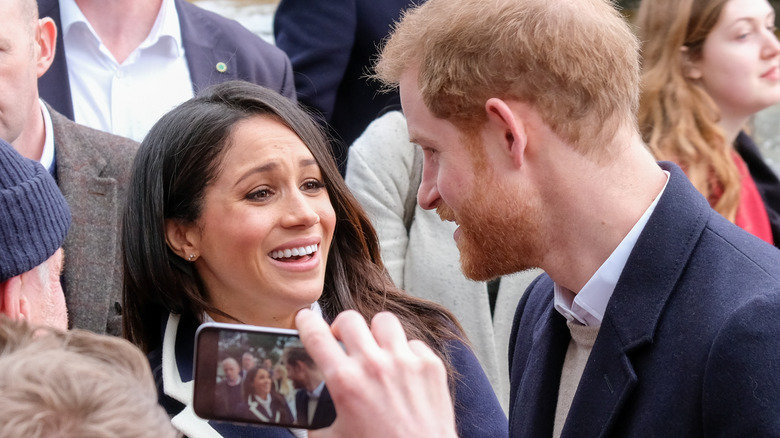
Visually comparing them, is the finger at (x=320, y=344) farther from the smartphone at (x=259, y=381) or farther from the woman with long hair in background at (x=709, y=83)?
the woman with long hair in background at (x=709, y=83)

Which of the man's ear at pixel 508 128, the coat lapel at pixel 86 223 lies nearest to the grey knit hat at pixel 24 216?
the coat lapel at pixel 86 223

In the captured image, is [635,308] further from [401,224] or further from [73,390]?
[401,224]

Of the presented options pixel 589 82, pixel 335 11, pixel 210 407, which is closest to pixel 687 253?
pixel 589 82

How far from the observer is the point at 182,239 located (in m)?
2.83

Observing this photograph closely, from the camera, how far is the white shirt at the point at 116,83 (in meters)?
3.59

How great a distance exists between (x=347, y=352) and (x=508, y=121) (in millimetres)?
861

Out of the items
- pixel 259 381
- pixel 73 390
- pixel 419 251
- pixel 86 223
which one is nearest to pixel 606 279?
pixel 259 381

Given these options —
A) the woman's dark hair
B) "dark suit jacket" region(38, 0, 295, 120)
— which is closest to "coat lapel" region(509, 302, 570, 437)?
the woman's dark hair

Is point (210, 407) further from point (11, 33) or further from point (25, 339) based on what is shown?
point (11, 33)

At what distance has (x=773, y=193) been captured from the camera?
14.0 feet

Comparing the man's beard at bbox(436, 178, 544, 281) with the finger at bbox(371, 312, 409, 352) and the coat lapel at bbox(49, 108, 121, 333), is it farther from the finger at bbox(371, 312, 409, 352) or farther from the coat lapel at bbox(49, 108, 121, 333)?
the coat lapel at bbox(49, 108, 121, 333)

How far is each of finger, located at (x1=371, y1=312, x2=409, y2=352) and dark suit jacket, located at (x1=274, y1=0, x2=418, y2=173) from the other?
2444 millimetres

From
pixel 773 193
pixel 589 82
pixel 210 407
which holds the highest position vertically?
pixel 589 82

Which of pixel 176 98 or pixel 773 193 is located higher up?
pixel 176 98
